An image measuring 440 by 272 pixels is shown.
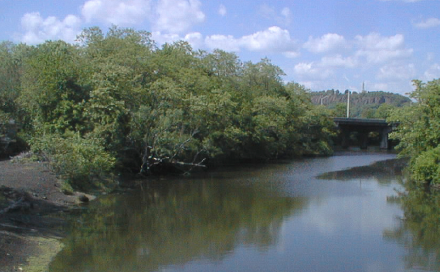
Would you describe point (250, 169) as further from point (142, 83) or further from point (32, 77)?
point (32, 77)

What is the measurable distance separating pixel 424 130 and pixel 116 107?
23.2 metres

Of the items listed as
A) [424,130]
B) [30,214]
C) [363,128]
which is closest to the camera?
[30,214]

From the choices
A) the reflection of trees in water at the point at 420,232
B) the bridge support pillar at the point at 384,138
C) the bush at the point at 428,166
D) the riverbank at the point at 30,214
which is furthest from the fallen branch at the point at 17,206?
the bridge support pillar at the point at 384,138

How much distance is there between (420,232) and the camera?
22.0 m

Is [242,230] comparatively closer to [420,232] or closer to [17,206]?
[420,232]

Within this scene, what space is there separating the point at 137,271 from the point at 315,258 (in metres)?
6.66

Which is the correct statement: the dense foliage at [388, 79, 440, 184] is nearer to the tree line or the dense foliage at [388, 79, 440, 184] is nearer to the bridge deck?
the tree line

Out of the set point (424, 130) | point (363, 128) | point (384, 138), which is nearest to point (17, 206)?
point (424, 130)

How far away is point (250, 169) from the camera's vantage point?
48.2 metres

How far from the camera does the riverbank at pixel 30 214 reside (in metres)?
14.9

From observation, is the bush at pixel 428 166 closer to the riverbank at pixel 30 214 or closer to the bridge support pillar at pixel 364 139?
the riverbank at pixel 30 214

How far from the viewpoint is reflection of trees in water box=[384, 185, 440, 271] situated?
57.5 feet

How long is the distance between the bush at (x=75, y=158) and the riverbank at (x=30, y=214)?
88cm

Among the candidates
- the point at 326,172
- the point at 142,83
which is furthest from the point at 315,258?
the point at 326,172
